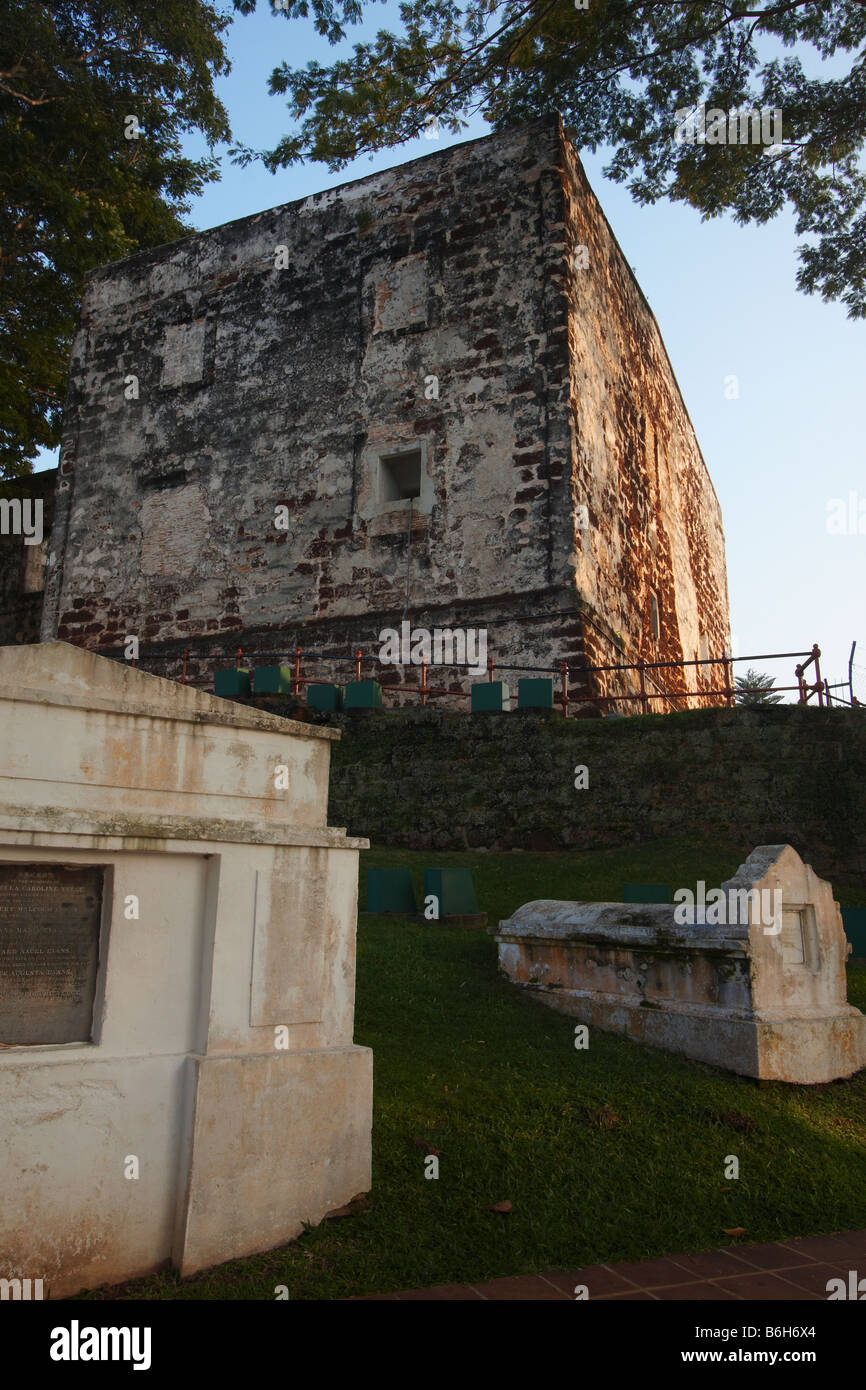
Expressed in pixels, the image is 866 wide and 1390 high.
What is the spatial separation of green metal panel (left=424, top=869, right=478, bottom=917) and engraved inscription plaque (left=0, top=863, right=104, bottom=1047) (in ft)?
15.4

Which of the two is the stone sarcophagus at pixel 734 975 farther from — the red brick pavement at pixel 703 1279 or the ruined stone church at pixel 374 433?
the ruined stone church at pixel 374 433

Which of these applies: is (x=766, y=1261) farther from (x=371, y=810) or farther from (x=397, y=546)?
(x=397, y=546)

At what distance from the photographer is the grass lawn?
3.40m

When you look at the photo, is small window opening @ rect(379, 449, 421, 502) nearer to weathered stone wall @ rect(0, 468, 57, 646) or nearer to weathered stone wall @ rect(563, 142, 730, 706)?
weathered stone wall @ rect(563, 142, 730, 706)

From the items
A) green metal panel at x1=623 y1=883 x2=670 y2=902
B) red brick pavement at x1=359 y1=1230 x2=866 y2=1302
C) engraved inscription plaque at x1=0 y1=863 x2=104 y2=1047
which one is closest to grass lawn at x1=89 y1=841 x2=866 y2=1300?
red brick pavement at x1=359 y1=1230 x2=866 y2=1302

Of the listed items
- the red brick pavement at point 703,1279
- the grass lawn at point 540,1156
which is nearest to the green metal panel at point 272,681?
the grass lawn at point 540,1156

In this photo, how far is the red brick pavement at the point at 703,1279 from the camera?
10.4 feet

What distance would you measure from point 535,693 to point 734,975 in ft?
20.4

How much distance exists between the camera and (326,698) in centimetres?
1172

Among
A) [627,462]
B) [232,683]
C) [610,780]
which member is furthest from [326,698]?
[627,462]

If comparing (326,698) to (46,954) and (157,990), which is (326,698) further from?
(46,954)

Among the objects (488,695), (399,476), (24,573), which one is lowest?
(488,695)
